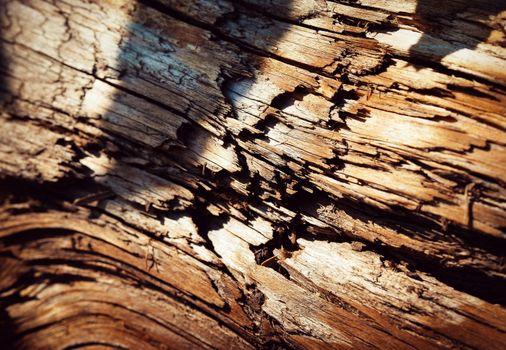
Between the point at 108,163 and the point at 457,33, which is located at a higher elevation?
the point at 457,33

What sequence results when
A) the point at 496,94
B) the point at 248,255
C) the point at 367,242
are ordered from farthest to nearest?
the point at 248,255, the point at 367,242, the point at 496,94

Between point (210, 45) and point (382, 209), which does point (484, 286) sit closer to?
point (382, 209)

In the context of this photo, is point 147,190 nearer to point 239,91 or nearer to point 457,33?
point 239,91

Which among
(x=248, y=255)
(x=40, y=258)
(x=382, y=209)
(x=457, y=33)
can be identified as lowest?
(x=40, y=258)

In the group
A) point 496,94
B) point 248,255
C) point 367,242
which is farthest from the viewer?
point 248,255

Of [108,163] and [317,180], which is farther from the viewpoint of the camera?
[108,163]

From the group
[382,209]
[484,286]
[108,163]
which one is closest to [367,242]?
[382,209]
